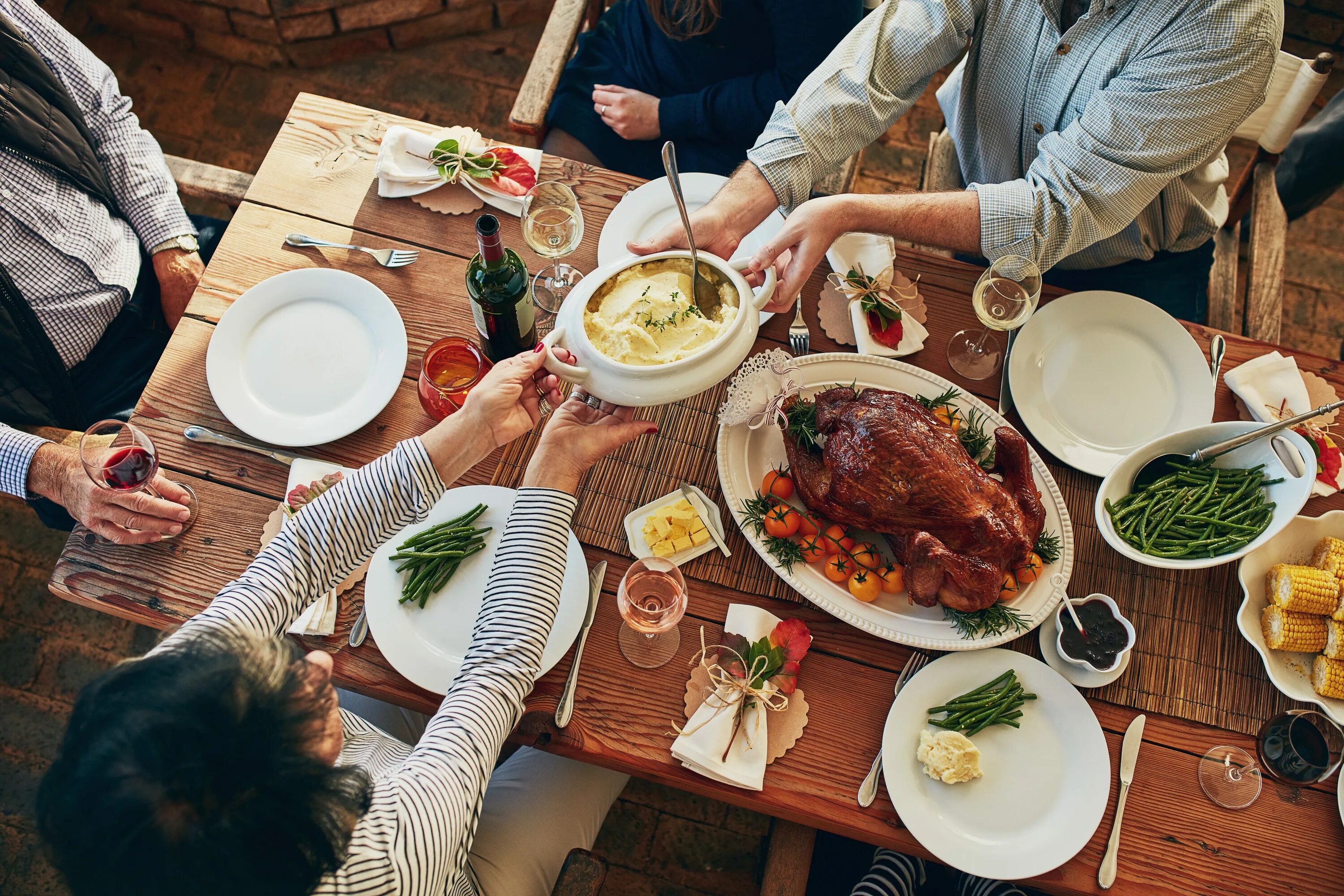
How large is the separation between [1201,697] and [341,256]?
2195 millimetres

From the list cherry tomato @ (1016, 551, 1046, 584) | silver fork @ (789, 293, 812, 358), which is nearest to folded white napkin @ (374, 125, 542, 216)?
silver fork @ (789, 293, 812, 358)

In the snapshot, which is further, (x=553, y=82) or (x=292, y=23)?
(x=292, y=23)

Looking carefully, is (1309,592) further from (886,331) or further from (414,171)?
(414,171)

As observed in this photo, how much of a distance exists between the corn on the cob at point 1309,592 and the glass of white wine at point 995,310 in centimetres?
75

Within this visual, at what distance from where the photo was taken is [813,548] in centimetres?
175

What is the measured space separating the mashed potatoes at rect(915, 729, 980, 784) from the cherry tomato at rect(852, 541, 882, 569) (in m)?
0.36

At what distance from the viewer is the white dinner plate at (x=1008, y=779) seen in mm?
1604

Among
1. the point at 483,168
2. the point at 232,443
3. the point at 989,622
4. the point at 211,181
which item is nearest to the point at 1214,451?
the point at 989,622

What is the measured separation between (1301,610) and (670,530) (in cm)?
133

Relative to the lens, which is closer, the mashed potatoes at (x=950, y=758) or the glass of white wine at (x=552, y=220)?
the mashed potatoes at (x=950, y=758)

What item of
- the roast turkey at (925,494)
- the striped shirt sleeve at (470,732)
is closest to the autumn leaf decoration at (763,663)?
the roast turkey at (925,494)

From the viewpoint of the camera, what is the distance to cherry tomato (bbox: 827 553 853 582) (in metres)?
1.74

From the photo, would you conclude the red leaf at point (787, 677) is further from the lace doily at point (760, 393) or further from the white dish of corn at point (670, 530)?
the lace doily at point (760, 393)

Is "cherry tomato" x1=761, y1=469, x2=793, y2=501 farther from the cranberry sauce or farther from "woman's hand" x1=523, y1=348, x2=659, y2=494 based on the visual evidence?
the cranberry sauce
